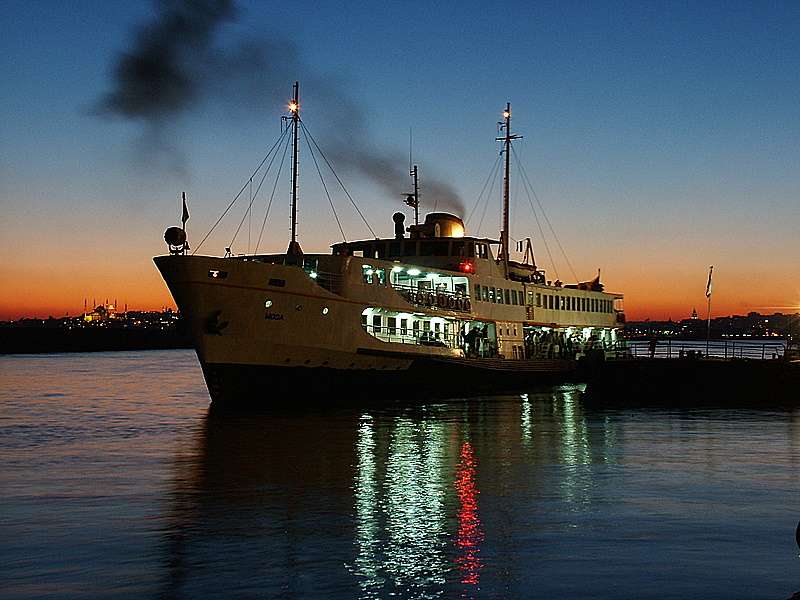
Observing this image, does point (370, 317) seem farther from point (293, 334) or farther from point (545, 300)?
point (545, 300)

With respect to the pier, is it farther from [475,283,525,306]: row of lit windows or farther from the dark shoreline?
the dark shoreline

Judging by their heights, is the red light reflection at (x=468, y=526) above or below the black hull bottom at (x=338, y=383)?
below

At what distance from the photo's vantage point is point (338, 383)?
128 feet

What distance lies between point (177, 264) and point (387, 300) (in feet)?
33.8

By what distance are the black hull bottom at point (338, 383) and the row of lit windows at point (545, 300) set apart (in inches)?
187

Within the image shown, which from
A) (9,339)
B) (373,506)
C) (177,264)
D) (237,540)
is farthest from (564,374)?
(9,339)

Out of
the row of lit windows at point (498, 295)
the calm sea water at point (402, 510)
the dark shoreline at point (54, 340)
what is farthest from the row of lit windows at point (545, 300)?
the dark shoreline at point (54, 340)

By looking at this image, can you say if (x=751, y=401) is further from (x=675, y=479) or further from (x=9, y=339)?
(x=9, y=339)

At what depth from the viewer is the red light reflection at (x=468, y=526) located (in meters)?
13.0

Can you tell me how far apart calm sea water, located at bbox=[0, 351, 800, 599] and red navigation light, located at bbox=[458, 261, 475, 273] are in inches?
608

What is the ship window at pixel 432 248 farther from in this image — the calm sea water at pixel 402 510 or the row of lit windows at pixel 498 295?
the calm sea water at pixel 402 510

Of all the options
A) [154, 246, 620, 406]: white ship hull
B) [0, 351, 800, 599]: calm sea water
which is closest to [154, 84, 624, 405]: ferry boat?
[154, 246, 620, 406]: white ship hull

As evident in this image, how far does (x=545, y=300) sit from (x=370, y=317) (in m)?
19.9

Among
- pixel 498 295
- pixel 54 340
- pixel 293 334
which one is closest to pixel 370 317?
pixel 293 334
